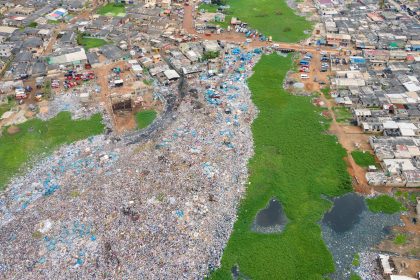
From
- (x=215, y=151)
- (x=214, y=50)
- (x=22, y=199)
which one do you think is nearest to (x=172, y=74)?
(x=214, y=50)

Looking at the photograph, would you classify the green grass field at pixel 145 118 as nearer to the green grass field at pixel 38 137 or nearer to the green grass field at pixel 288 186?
the green grass field at pixel 38 137

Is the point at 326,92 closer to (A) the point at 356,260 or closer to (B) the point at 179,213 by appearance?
(A) the point at 356,260

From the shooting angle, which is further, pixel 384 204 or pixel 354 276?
pixel 384 204

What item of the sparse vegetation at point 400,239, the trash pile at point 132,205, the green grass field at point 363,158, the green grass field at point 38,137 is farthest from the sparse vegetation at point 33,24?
the sparse vegetation at point 400,239

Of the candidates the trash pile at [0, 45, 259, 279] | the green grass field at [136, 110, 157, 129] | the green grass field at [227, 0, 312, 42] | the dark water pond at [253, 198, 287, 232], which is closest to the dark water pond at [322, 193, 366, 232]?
the dark water pond at [253, 198, 287, 232]

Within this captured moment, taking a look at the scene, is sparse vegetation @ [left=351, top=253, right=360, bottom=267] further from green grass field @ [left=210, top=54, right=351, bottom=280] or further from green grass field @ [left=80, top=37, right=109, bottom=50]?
green grass field @ [left=80, top=37, right=109, bottom=50]

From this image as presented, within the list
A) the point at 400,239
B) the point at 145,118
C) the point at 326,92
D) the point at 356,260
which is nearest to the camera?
the point at 356,260

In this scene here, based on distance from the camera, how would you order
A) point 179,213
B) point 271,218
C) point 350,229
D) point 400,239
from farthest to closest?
point 271,218 < point 179,213 < point 350,229 < point 400,239

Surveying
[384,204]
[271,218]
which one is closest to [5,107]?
[271,218]
